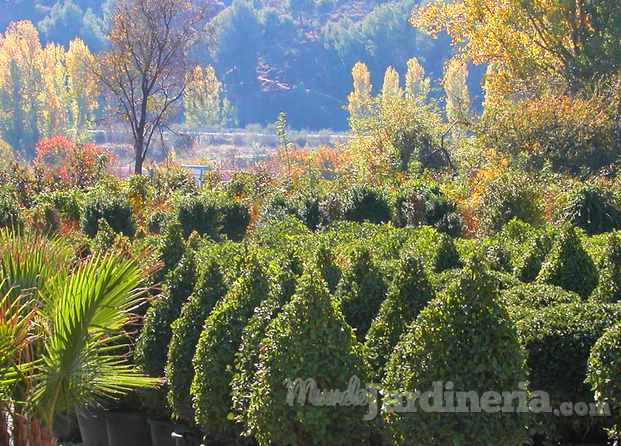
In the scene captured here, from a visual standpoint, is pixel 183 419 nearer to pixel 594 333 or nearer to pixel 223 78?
pixel 594 333

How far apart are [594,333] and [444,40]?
114533mm

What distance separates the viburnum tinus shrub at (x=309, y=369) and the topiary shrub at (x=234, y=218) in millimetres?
8437

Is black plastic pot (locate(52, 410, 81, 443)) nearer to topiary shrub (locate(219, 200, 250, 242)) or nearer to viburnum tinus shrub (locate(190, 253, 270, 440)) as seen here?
viburnum tinus shrub (locate(190, 253, 270, 440))

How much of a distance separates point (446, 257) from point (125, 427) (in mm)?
3033


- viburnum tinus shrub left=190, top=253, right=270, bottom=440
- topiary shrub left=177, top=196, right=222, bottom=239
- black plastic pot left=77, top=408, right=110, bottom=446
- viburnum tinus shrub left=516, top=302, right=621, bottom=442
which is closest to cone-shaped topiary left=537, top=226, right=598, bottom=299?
viburnum tinus shrub left=516, top=302, right=621, bottom=442

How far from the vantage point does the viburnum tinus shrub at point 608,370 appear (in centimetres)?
409

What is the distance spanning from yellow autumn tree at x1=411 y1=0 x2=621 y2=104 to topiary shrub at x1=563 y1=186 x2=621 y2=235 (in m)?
9.27

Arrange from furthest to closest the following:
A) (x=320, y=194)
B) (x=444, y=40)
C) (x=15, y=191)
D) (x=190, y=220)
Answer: (x=444, y=40)
(x=15, y=191)
(x=320, y=194)
(x=190, y=220)

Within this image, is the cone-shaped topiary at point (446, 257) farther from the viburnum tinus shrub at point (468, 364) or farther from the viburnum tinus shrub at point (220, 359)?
the viburnum tinus shrub at point (468, 364)

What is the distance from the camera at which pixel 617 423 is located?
4.26 meters

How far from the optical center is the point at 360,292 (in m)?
5.21

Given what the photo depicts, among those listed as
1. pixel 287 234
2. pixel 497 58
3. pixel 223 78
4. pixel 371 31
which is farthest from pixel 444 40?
pixel 287 234

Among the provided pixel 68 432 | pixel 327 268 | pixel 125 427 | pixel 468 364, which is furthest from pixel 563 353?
pixel 68 432

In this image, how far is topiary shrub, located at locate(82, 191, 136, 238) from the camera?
457 inches
